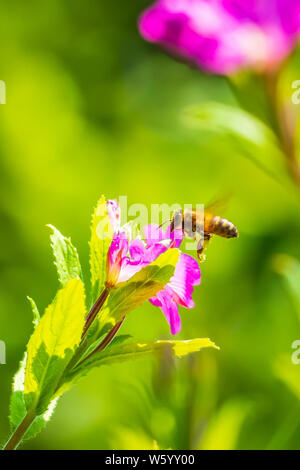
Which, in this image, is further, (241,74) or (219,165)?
(219,165)

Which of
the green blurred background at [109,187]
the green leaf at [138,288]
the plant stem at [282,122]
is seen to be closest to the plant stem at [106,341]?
the green leaf at [138,288]

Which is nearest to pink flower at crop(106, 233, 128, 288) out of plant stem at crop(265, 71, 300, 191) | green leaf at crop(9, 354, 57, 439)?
green leaf at crop(9, 354, 57, 439)

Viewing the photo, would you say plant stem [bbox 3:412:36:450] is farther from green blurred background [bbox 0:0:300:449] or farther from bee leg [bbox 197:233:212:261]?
green blurred background [bbox 0:0:300:449]

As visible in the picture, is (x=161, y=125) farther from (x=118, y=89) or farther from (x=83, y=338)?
(x=83, y=338)

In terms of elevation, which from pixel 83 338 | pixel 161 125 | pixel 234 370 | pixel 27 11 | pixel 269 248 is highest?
pixel 27 11

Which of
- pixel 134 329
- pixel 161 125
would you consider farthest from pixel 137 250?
pixel 161 125

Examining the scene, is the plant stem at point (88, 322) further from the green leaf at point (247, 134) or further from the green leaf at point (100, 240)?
the green leaf at point (247, 134)

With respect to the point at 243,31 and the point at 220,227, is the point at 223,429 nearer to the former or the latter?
the point at 220,227
